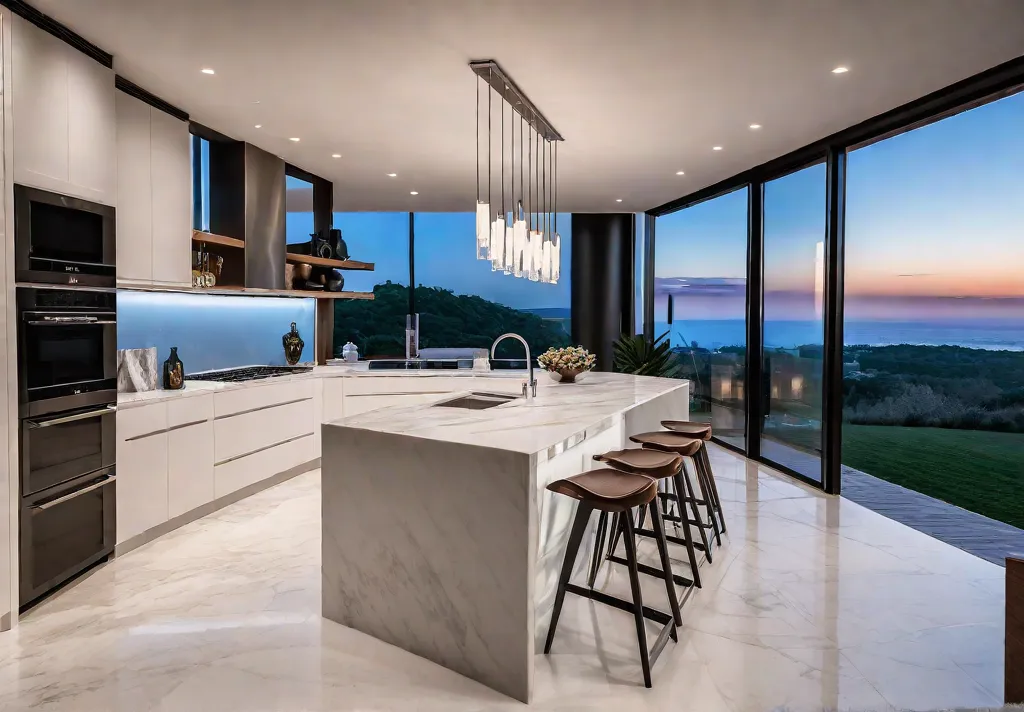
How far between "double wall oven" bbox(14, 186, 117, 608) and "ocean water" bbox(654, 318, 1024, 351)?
15.9ft

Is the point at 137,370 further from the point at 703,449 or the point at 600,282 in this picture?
the point at 600,282

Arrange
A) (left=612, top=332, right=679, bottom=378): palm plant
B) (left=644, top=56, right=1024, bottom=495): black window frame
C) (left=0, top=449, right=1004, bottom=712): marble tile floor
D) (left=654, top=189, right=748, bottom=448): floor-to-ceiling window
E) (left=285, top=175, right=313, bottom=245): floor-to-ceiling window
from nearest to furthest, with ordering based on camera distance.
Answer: (left=0, top=449, right=1004, bottom=712): marble tile floor
(left=644, top=56, right=1024, bottom=495): black window frame
(left=285, top=175, right=313, bottom=245): floor-to-ceiling window
(left=654, top=189, right=748, bottom=448): floor-to-ceiling window
(left=612, top=332, right=679, bottom=378): palm plant

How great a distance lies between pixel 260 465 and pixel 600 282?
490 cm

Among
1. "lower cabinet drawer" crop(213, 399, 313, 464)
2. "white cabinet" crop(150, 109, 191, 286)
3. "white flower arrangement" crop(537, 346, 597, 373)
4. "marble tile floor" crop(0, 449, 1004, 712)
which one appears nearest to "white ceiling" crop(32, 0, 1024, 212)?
"white cabinet" crop(150, 109, 191, 286)

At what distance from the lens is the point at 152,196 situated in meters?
3.86

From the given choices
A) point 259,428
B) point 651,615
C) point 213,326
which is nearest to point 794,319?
point 651,615

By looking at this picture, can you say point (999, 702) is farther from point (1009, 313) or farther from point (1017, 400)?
point (1017, 400)

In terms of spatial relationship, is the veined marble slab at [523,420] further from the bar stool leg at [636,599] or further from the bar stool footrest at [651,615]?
the bar stool footrest at [651,615]

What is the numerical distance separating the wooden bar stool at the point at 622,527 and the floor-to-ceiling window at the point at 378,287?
6.14 m

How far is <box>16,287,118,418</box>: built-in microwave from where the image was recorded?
275 cm

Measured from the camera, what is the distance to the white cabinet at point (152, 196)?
363 cm

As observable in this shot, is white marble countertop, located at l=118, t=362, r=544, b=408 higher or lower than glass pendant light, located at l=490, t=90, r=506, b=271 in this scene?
lower

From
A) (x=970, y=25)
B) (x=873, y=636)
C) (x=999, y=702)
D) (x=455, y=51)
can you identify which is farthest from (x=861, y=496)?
(x=455, y=51)

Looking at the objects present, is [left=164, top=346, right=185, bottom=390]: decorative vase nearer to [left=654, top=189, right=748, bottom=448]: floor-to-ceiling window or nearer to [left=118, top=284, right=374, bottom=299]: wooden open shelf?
[left=118, top=284, right=374, bottom=299]: wooden open shelf
